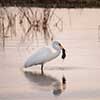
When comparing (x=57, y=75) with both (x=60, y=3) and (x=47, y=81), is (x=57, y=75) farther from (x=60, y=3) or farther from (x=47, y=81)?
(x=60, y=3)

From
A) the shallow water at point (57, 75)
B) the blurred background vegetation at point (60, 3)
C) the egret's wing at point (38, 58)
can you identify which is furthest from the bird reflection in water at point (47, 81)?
the blurred background vegetation at point (60, 3)

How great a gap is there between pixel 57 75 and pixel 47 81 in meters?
0.67

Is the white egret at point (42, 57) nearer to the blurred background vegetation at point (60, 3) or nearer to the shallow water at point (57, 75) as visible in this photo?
the shallow water at point (57, 75)

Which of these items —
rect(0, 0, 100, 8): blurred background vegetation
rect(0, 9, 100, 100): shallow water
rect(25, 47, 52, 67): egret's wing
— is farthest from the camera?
rect(0, 0, 100, 8): blurred background vegetation

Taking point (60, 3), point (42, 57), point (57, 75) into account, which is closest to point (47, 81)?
point (57, 75)

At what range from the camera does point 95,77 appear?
1108cm

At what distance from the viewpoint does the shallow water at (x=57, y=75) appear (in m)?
9.50

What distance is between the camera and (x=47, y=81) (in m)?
10.8

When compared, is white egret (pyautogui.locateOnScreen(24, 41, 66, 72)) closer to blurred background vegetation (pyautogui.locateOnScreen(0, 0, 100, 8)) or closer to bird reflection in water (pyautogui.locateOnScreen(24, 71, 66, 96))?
bird reflection in water (pyautogui.locateOnScreen(24, 71, 66, 96))

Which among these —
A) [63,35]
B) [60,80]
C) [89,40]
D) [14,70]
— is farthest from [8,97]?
[63,35]

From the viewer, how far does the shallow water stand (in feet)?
31.2

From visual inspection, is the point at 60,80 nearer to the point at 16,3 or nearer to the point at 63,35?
the point at 63,35

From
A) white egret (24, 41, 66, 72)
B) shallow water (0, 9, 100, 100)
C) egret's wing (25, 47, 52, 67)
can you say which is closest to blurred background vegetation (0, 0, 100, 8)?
shallow water (0, 9, 100, 100)

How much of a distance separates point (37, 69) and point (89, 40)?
4.60 m
